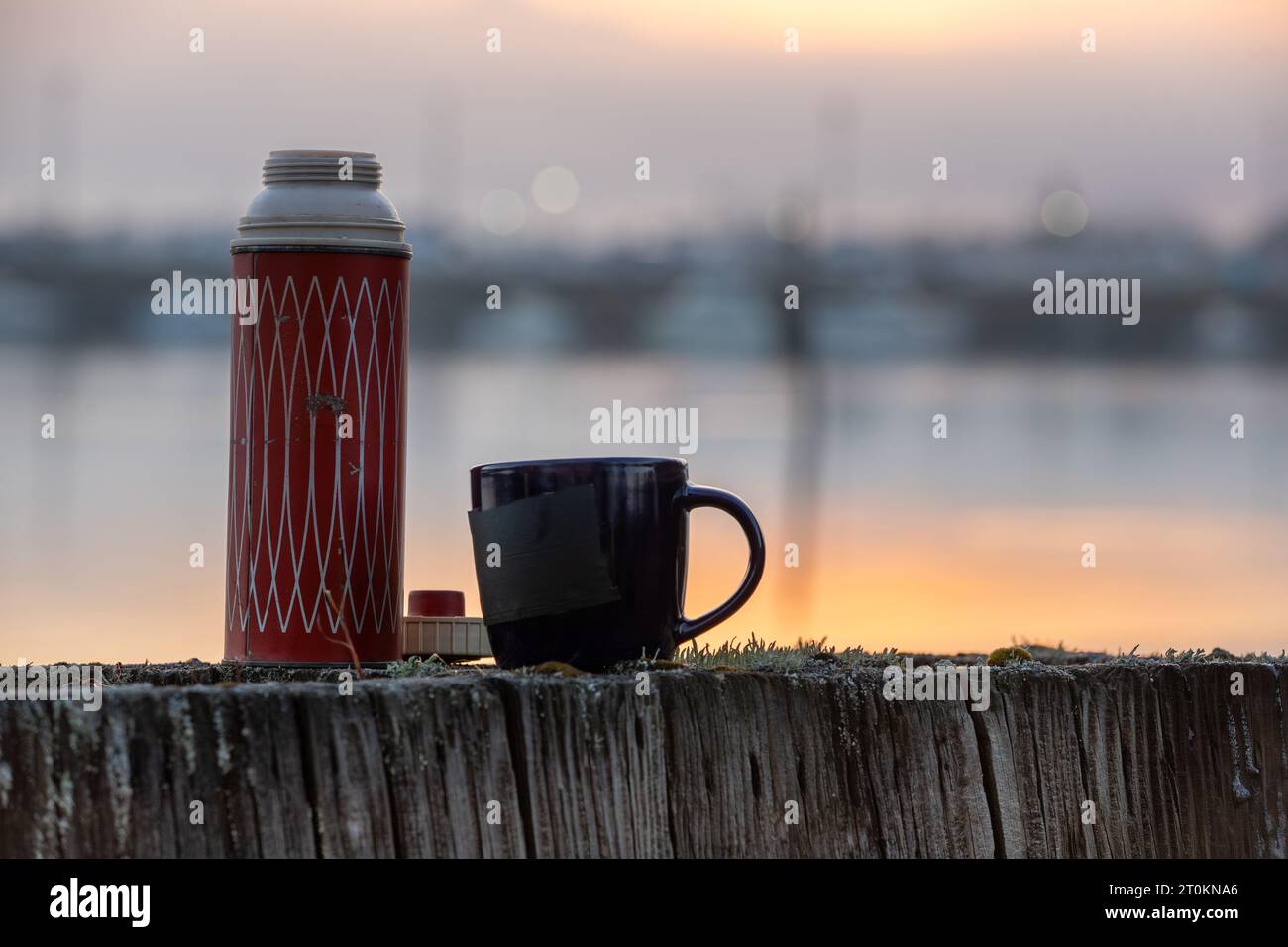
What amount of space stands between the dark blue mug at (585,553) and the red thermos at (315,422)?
267 millimetres

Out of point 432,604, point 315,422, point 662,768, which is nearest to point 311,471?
point 315,422

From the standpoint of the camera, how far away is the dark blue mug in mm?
3154

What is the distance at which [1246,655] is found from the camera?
3.62 m

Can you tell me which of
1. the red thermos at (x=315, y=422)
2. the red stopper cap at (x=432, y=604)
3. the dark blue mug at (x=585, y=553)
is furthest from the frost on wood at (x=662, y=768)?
the red stopper cap at (x=432, y=604)

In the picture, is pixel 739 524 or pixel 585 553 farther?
pixel 739 524

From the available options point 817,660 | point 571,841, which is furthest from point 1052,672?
point 571,841

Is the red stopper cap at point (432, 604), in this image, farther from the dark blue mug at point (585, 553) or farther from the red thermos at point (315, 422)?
the dark blue mug at point (585, 553)

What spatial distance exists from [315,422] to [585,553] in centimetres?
59

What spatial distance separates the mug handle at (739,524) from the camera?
321 centimetres

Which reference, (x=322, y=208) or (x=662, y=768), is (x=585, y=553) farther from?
(x=322, y=208)

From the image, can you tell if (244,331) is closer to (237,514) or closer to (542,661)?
(237,514)

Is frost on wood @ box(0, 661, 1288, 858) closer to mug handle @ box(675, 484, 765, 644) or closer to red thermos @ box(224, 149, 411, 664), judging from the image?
mug handle @ box(675, 484, 765, 644)

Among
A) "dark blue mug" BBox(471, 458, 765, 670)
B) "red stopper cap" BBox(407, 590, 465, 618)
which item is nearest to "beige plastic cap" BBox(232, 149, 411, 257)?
"dark blue mug" BBox(471, 458, 765, 670)

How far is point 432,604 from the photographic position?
11.9ft
